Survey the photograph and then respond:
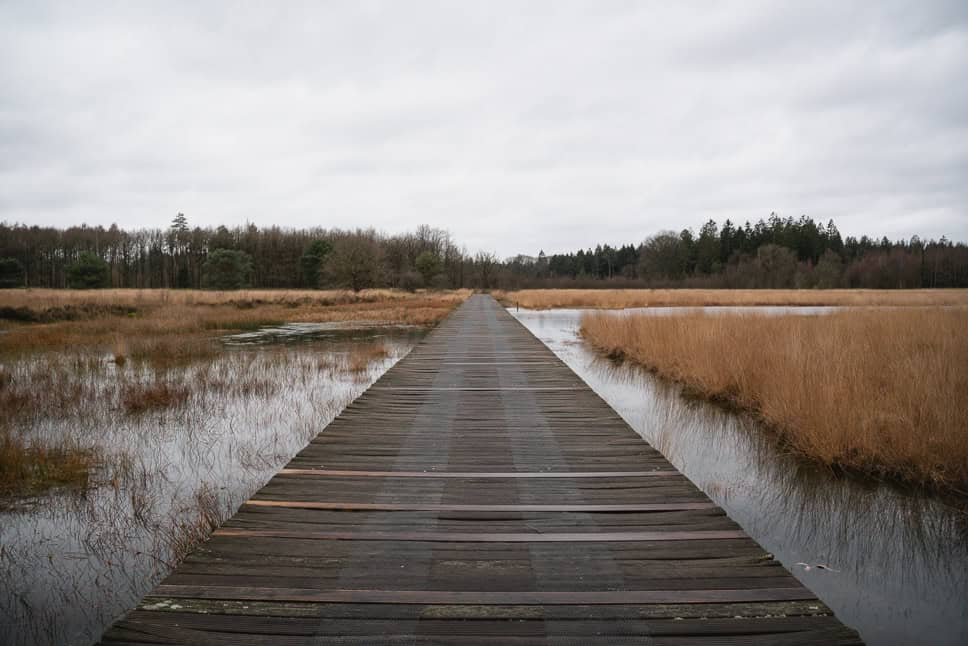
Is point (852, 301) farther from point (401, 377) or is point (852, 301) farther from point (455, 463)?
point (455, 463)

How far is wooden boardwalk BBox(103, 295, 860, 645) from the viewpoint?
7.26ft

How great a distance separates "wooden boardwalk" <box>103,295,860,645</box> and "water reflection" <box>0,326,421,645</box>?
2.87ft

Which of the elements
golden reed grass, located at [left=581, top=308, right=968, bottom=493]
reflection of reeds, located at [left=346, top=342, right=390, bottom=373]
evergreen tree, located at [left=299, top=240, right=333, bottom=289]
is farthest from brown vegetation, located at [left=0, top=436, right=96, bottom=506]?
evergreen tree, located at [left=299, top=240, right=333, bottom=289]

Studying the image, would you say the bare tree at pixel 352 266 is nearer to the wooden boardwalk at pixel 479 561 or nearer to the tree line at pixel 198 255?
the tree line at pixel 198 255

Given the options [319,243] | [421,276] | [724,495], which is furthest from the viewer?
[319,243]

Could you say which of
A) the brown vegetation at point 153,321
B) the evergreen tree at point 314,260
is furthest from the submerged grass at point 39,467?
the evergreen tree at point 314,260

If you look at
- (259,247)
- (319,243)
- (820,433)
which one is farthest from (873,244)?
(820,433)

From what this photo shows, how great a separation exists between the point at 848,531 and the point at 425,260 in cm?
5499

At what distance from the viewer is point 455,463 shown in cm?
436

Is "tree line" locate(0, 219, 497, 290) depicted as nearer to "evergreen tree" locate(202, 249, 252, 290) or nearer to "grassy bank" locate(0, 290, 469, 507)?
"evergreen tree" locate(202, 249, 252, 290)

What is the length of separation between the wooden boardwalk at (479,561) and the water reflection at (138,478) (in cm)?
87

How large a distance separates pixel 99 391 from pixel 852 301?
3467 cm

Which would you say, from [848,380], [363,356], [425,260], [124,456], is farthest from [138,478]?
[425,260]

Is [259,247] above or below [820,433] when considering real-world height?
above
